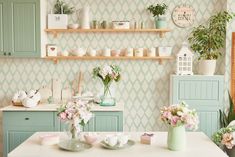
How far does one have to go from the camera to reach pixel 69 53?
15.4 ft

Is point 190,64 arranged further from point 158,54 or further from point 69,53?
point 69,53

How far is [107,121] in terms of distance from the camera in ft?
13.3

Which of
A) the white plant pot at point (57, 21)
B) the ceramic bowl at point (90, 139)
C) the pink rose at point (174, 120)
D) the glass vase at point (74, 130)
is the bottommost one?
the ceramic bowl at point (90, 139)

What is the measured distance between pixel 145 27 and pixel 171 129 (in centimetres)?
234

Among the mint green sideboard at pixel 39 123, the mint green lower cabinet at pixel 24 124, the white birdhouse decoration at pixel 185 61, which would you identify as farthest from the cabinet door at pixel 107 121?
the white birdhouse decoration at pixel 185 61

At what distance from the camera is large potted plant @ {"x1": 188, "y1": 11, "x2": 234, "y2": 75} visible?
4.36 m

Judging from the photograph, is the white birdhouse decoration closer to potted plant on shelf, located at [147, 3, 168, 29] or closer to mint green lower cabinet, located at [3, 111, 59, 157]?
potted plant on shelf, located at [147, 3, 168, 29]

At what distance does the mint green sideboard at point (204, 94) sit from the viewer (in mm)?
4340

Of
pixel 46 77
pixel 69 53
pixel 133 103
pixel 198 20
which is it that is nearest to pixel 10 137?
pixel 46 77

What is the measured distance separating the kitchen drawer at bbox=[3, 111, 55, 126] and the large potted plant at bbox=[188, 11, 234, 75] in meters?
2.04

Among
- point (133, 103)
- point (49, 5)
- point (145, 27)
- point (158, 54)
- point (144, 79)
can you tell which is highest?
point (49, 5)

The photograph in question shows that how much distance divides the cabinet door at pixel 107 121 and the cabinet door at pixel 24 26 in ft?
3.87

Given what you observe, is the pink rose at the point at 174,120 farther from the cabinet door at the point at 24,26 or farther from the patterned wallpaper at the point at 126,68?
the cabinet door at the point at 24,26

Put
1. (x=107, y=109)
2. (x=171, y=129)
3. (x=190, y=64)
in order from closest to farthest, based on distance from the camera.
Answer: (x=171, y=129) < (x=107, y=109) < (x=190, y=64)
